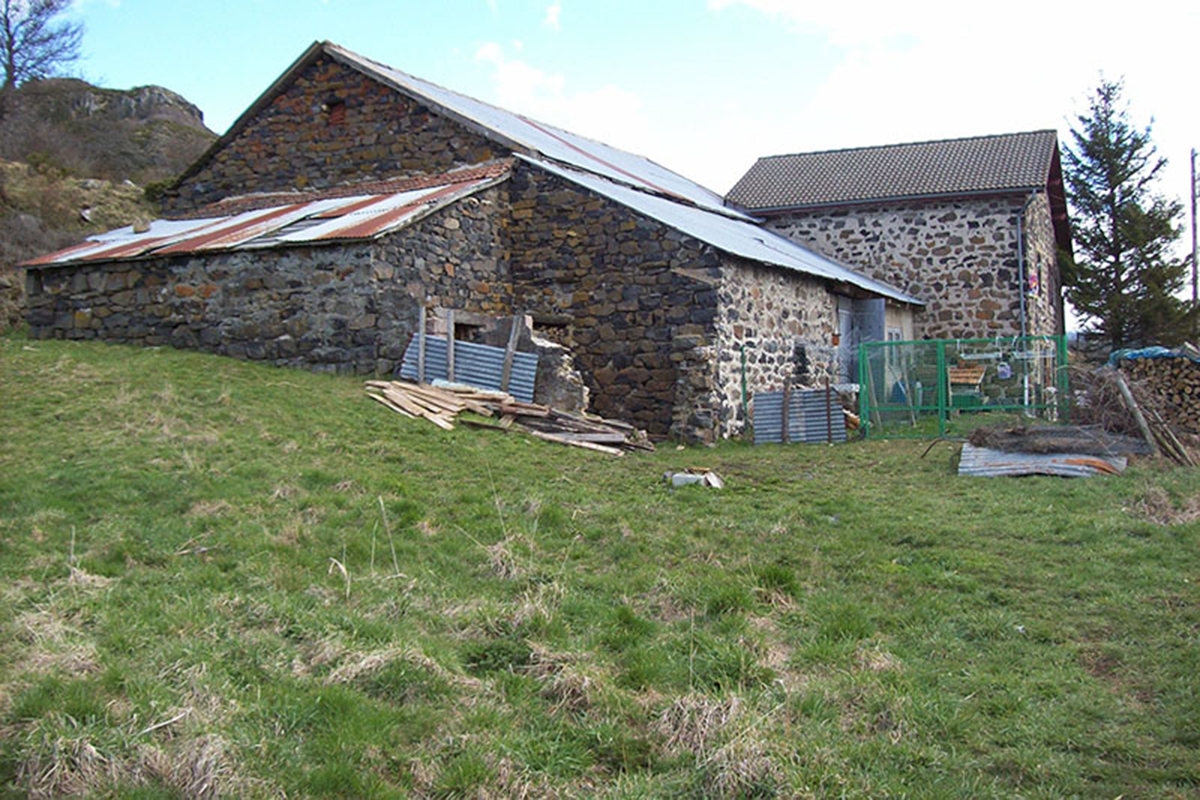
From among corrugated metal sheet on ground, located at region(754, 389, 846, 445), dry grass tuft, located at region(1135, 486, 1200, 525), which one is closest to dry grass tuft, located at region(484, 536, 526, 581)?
dry grass tuft, located at region(1135, 486, 1200, 525)

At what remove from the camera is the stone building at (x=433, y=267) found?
14898 mm

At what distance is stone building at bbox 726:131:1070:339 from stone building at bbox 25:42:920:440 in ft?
17.2

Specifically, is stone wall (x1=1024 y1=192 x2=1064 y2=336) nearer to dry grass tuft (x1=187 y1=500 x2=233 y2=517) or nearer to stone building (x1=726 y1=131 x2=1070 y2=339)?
stone building (x1=726 y1=131 x2=1070 y2=339)

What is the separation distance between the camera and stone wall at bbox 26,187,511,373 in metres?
14.5

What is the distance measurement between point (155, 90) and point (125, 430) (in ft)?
125

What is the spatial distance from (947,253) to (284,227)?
16066mm

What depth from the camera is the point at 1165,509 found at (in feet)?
30.1

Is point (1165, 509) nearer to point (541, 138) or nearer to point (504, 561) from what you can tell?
point (504, 561)

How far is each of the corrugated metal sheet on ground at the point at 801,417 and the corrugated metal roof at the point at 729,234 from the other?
235 cm

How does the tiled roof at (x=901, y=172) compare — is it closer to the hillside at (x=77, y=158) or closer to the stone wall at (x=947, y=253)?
the stone wall at (x=947, y=253)

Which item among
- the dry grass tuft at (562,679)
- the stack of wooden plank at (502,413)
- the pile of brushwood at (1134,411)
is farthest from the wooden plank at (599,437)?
the dry grass tuft at (562,679)

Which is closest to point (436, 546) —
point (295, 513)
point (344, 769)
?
point (295, 513)

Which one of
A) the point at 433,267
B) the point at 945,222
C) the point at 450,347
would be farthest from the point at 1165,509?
the point at 945,222

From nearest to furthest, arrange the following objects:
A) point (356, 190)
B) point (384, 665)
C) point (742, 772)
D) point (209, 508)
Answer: point (742, 772) < point (384, 665) < point (209, 508) < point (356, 190)
